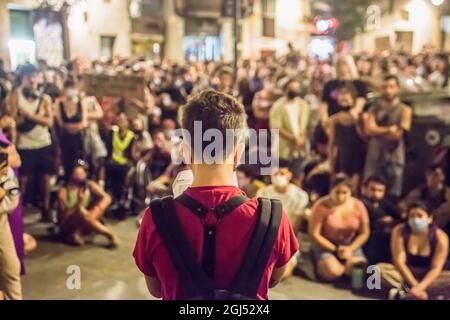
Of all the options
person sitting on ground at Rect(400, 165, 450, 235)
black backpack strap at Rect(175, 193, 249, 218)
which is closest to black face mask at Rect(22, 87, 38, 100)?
person sitting on ground at Rect(400, 165, 450, 235)

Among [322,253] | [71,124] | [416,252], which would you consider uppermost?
[71,124]

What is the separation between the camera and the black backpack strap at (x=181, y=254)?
163 cm

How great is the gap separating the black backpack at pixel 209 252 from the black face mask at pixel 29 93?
4.79 meters

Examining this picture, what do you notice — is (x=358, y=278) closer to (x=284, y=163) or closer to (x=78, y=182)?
(x=284, y=163)

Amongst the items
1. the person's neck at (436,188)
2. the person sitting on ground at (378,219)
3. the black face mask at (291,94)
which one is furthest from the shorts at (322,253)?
the black face mask at (291,94)

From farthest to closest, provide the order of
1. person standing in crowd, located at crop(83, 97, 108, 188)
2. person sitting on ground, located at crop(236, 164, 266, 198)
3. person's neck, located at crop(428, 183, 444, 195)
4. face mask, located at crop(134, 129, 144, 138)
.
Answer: face mask, located at crop(134, 129, 144, 138) → person standing in crowd, located at crop(83, 97, 108, 188) → person's neck, located at crop(428, 183, 444, 195) → person sitting on ground, located at crop(236, 164, 266, 198)

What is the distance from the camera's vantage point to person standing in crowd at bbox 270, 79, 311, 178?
20.0ft

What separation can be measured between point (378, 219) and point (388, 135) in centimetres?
102

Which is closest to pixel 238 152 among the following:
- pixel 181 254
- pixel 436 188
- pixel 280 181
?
pixel 181 254

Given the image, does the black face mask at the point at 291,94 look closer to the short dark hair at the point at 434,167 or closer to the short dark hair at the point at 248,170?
the short dark hair at the point at 248,170

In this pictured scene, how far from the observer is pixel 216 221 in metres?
1.66

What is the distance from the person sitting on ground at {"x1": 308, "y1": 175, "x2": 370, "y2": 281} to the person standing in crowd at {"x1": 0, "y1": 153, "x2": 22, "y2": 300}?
7.71ft

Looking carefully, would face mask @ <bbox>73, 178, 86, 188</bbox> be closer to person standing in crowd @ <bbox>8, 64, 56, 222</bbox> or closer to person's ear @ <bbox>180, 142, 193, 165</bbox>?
person standing in crowd @ <bbox>8, 64, 56, 222</bbox>

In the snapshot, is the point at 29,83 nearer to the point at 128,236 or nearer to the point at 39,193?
the point at 39,193
